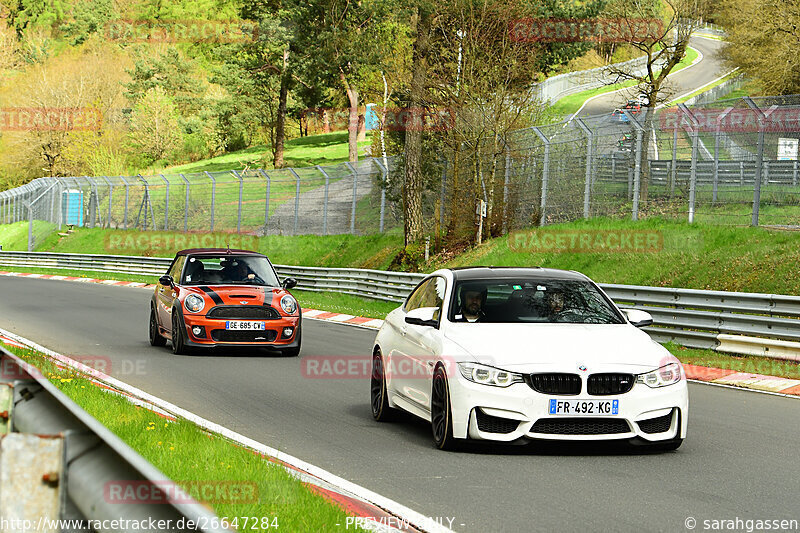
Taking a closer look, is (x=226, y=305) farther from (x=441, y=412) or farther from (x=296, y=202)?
(x=296, y=202)

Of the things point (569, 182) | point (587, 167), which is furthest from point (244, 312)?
point (569, 182)

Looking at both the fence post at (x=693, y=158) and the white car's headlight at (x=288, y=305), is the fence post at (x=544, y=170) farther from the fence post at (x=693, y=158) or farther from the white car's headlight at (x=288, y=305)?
the white car's headlight at (x=288, y=305)

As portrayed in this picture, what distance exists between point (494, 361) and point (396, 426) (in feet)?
7.12

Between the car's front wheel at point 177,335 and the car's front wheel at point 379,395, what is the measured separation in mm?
6325

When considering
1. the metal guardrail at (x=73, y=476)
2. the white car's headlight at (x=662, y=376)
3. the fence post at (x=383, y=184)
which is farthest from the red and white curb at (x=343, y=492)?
the fence post at (x=383, y=184)

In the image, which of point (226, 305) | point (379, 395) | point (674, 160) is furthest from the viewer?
point (674, 160)

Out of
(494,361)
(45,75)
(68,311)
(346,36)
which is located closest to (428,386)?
Result: (494,361)

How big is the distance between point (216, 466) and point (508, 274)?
12.1 feet

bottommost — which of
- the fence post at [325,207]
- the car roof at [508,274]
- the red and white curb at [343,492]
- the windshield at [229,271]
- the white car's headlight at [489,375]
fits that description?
the red and white curb at [343,492]

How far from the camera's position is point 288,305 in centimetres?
1688

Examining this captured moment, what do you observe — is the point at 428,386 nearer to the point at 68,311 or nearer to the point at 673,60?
the point at 68,311

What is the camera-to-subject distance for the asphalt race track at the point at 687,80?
66.2 metres

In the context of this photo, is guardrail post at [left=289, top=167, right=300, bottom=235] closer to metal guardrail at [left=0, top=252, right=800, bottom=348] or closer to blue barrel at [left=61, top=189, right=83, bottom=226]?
blue barrel at [left=61, top=189, right=83, bottom=226]

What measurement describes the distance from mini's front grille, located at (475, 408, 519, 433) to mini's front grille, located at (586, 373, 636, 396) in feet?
2.17
